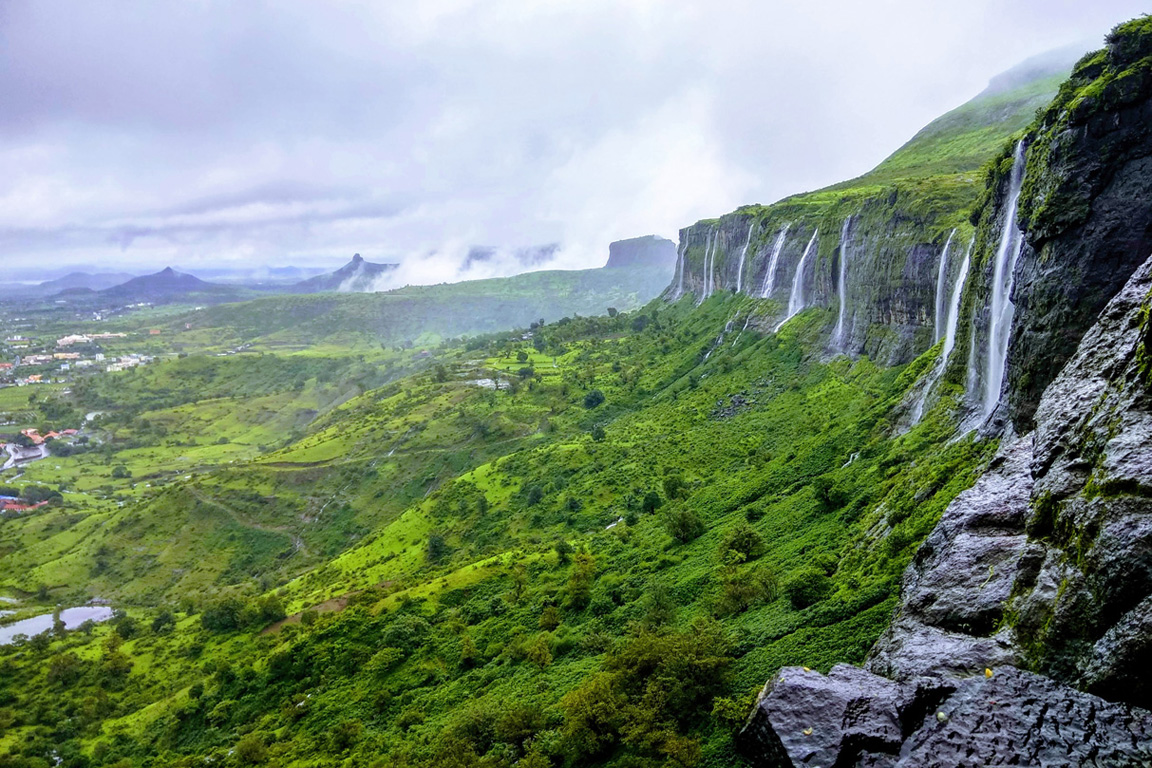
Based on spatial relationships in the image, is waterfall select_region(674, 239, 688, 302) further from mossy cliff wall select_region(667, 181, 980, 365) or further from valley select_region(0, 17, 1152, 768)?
mossy cliff wall select_region(667, 181, 980, 365)

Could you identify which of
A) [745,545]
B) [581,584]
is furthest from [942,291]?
[581,584]

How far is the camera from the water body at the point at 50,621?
93.2m

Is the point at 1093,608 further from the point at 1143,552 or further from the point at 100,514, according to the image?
the point at 100,514

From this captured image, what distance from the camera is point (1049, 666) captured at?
14000mm

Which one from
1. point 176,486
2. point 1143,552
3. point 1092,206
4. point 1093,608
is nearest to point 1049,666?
point 1093,608

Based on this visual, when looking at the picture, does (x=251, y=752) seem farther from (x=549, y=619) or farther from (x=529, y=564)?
(x=529, y=564)

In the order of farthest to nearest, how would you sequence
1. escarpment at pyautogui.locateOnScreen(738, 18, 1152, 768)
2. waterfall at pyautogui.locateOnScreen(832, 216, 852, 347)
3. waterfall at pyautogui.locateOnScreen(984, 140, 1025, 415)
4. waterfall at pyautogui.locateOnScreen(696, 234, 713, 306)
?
waterfall at pyautogui.locateOnScreen(696, 234, 713, 306) → waterfall at pyautogui.locateOnScreen(832, 216, 852, 347) → waterfall at pyautogui.locateOnScreen(984, 140, 1025, 415) → escarpment at pyautogui.locateOnScreen(738, 18, 1152, 768)

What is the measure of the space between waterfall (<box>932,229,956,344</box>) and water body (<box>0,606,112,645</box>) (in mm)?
122306

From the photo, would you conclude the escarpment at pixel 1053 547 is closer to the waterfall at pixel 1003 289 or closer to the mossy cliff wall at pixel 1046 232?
the mossy cliff wall at pixel 1046 232

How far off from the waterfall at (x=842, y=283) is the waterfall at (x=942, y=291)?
70.5ft

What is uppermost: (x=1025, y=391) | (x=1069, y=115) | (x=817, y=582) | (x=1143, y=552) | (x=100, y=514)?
(x=1069, y=115)

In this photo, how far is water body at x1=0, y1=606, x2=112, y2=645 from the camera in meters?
93.2

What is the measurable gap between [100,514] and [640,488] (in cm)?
13416

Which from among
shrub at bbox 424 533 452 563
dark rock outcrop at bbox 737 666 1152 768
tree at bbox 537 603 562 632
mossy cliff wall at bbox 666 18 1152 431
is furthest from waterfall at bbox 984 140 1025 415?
shrub at bbox 424 533 452 563
